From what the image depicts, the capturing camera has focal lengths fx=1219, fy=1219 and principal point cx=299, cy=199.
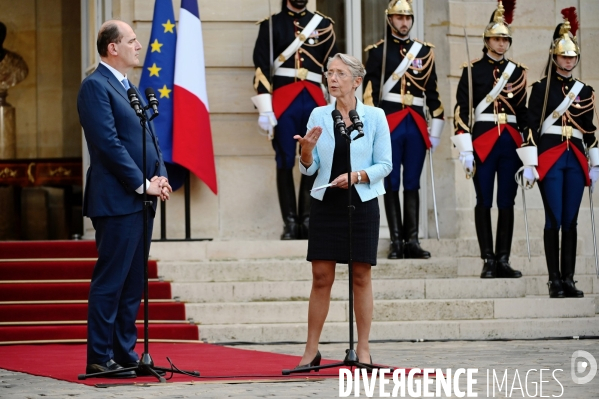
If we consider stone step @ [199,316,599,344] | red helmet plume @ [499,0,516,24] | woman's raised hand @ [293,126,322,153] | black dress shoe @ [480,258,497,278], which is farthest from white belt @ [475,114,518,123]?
woman's raised hand @ [293,126,322,153]

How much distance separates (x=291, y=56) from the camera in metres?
11.1

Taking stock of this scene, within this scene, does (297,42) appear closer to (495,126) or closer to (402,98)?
(402,98)

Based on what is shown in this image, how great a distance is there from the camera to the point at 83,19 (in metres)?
13.1

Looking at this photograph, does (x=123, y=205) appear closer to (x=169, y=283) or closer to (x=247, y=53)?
(x=169, y=283)

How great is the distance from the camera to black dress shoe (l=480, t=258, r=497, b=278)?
10.7 meters

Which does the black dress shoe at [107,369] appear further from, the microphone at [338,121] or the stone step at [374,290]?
the stone step at [374,290]

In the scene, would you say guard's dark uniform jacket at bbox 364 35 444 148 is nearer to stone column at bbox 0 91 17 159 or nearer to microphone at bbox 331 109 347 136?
microphone at bbox 331 109 347 136

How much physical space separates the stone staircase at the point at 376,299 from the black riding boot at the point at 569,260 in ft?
0.65

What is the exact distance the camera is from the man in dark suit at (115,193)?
22.3 feet

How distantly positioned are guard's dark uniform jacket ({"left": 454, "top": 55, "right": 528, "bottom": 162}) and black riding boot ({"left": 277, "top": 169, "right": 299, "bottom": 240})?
1.63 meters

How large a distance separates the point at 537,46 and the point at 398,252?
3.50 meters

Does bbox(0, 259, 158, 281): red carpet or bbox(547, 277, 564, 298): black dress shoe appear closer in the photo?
bbox(0, 259, 158, 281): red carpet

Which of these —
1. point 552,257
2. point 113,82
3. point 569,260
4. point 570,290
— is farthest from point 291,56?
point 113,82

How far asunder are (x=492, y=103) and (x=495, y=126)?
0.22 metres
